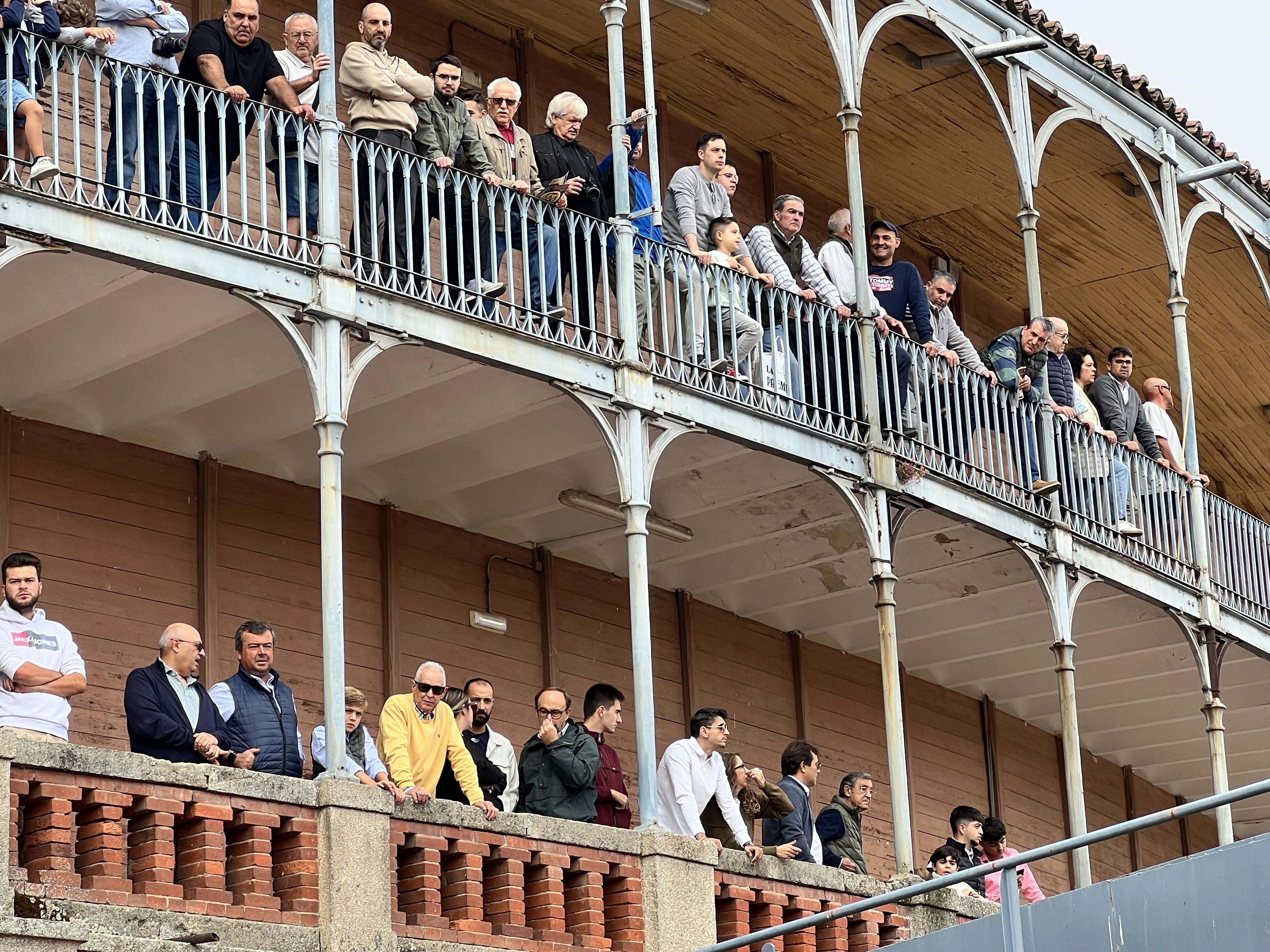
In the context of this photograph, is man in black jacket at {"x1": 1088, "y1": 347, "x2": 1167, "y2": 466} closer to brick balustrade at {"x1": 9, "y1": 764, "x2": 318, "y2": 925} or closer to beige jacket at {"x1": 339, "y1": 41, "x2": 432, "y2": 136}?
beige jacket at {"x1": 339, "y1": 41, "x2": 432, "y2": 136}

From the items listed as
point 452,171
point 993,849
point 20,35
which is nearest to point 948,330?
point 993,849

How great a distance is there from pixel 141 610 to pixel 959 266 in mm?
10598

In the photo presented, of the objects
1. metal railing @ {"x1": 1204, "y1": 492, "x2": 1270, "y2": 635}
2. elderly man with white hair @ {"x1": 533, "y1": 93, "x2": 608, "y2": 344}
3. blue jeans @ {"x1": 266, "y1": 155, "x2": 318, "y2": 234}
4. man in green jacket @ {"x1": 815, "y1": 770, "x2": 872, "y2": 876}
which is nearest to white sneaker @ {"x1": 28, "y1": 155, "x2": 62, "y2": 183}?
blue jeans @ {"x1": 266, "y1": 155, "x2": 318, "y2": 234}

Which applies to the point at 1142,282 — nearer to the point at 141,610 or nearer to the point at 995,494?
the point at 995,494

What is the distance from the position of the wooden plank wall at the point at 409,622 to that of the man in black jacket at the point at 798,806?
2.38m

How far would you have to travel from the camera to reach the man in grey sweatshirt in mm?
14641

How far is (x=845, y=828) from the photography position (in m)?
14.8

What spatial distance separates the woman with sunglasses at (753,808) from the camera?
Answer: 44.7 ft

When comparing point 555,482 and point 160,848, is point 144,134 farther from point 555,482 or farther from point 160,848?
point 555,482

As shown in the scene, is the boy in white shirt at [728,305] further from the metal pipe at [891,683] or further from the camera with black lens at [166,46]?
the camera with black lens at [166,46]

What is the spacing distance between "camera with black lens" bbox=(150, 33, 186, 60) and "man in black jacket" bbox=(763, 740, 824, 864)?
17.9 ft

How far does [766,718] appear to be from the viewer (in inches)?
717

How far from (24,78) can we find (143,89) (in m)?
0.59

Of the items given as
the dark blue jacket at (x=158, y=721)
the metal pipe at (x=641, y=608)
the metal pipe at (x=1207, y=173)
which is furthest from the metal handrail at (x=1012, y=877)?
the metal pipe at (x=1207, y=173)
